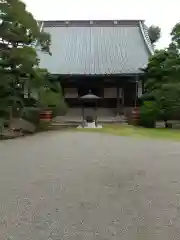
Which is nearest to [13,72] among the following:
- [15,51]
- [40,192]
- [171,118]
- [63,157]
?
[15,51]

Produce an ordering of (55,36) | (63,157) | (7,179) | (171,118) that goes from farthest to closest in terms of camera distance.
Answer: (55,36) < (171,118) < (63,157) < (7,179)

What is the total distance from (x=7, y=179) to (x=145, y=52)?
23374 millimetres

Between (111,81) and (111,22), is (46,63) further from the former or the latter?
(111,22)

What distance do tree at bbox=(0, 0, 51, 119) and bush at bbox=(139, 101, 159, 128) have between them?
7.82 m

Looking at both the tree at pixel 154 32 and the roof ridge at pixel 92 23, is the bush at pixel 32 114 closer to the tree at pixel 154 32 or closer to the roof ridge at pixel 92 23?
the roof ridge at pixel 92 23

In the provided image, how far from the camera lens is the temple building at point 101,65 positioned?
2561 centimetres

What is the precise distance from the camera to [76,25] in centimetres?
3238

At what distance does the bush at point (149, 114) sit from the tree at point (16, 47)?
7.82 m

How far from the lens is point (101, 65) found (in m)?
26.3

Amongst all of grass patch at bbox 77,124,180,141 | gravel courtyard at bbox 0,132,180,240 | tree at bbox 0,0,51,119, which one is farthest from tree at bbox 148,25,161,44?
gravel courtyard at bbox 0,132,180,240

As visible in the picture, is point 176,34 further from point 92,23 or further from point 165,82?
point 92,23

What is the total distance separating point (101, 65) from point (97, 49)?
2872 millimetres

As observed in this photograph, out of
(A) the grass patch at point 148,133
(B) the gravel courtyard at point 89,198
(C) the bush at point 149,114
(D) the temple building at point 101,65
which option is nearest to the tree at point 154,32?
(D) the temple building at point 101,65

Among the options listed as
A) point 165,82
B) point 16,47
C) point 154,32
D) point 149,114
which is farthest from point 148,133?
point 154,32
